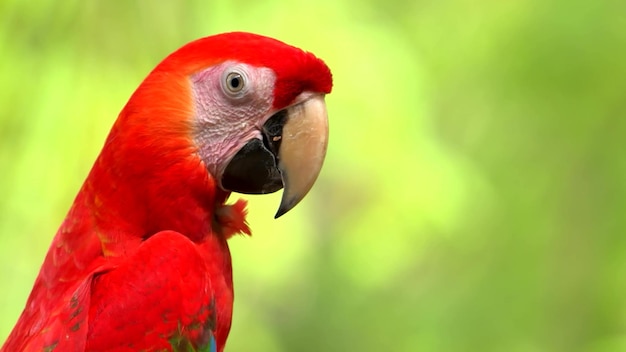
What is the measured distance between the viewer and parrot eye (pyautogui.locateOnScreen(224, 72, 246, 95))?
106cm

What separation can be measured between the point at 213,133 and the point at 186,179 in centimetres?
9

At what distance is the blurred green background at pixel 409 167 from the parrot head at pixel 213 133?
2.99 ft

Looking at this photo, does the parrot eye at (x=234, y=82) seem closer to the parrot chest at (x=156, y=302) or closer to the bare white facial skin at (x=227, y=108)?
the bare white facial skin at (x=227, y=108)

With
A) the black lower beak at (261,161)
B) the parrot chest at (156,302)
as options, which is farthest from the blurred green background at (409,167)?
the parrot chest at (156,302)

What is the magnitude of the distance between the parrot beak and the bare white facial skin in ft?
0.05

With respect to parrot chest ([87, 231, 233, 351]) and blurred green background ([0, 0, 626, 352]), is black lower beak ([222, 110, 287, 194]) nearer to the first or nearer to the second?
parrot chest ([87, 231, 233, 351])

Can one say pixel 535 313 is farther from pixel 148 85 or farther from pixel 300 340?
pixel 148 85

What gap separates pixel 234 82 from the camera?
1.06 meters

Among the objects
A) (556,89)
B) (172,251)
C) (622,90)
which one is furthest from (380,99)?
(172,251)

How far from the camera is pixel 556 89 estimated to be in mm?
2129

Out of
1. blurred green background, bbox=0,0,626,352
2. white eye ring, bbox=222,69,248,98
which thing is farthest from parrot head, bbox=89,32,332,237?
blurred green background, bbox=0,0,626,352

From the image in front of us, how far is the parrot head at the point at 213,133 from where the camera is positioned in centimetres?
103

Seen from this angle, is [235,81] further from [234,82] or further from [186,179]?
[186,179]

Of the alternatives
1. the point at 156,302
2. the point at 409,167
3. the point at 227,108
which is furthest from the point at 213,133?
the point at 409,167
